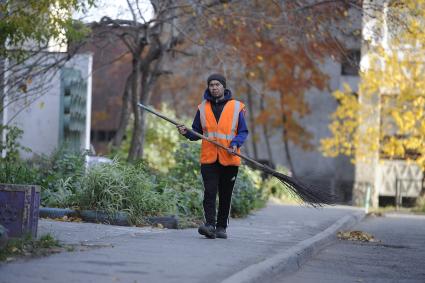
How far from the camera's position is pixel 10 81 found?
17.7 m

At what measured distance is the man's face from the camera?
11242 mm

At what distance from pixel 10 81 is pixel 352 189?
17.5m

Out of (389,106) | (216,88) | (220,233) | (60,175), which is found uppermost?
(389,106)

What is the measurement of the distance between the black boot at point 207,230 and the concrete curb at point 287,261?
961 millimetres

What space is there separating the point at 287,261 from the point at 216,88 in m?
2.42

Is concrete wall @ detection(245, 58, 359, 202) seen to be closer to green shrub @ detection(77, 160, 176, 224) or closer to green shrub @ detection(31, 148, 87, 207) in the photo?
green shrub @ detection(31, 148, 87, 207)

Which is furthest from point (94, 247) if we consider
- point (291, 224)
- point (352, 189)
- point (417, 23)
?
point (352, 189)

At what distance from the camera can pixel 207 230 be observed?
1120cm

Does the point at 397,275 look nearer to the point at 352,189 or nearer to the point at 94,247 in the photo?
the point at 94,247

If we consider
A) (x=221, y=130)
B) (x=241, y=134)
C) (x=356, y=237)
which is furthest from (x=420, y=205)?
(x=221, y=130)

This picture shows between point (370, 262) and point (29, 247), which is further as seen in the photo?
point (370, 262)

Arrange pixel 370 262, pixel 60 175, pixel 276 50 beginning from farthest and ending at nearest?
pixel 276 50
pixel 60 175
pixel 370 262

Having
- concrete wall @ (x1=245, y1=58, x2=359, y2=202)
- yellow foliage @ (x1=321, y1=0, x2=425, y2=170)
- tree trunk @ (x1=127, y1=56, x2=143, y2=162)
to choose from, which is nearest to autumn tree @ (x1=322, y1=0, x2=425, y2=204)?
yellow foliage @ (x1=321, y1=0, x2=425, y2=170)

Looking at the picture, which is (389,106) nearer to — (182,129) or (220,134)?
(220,134)
